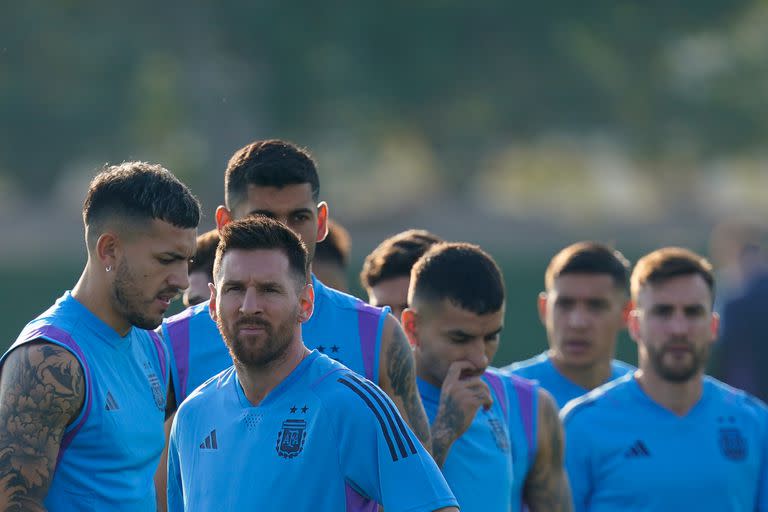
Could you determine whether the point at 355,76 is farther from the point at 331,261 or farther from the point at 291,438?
the point at 291,438

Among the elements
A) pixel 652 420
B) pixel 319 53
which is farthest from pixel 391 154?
pixel 652 420

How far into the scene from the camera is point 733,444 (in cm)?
616

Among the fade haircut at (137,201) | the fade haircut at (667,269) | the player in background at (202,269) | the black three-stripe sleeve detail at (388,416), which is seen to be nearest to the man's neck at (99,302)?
the fade haircut at (137,201)

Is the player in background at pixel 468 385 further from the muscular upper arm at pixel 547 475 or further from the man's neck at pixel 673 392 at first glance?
the man's neck at pixel 673 392

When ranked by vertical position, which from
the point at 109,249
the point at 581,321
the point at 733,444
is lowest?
the point at 733,444

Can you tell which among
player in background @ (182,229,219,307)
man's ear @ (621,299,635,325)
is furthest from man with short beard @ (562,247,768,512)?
player in background @ (182,229,219,307)

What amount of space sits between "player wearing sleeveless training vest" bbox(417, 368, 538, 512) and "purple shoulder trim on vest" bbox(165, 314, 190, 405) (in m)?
0.98

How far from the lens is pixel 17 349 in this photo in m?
4.25

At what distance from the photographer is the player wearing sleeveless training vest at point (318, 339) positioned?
4.74m

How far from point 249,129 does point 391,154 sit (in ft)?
47.6

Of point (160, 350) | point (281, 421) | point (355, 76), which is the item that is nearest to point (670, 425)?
point (160, 350)

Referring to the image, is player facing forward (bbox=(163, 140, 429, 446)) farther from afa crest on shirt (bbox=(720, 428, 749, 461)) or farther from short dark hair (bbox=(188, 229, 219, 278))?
afa crest on shirt (bbox=(720, 428, 749, 461))

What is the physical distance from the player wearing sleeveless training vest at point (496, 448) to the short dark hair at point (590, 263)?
5.63 feet

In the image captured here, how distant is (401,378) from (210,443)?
2.77 ft
